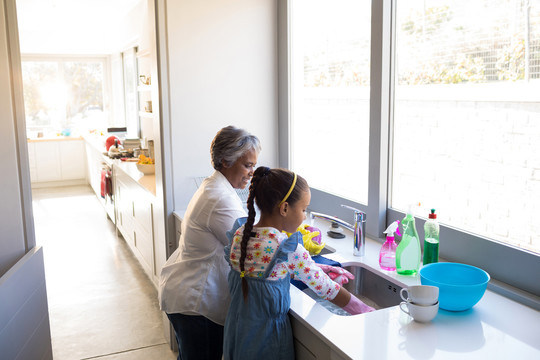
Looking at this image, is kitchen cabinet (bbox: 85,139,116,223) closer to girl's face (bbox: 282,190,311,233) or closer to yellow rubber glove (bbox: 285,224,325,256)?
yellow rubber glove (bbox: 285,224,325,256)

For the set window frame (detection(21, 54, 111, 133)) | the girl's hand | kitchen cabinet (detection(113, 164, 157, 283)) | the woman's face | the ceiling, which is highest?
the ceiling

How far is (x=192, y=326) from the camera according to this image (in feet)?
6.66

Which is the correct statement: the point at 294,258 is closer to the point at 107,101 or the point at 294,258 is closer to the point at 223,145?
the point at 223,145

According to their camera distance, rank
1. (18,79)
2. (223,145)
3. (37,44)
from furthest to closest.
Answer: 1. (37,44)
2. (18,79)
3. (223,145)

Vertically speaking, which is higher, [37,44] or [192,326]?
[37,44]

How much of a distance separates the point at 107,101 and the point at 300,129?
7.03 m

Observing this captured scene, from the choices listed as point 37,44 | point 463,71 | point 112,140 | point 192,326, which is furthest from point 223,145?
point 37,44

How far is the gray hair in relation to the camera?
198 cm

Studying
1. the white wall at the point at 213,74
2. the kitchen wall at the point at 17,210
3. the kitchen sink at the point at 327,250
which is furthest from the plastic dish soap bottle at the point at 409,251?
the kitchen wall at the point at 17,210

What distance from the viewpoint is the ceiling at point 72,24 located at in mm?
5968

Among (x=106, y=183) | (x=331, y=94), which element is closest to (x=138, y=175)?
(x=106, y=183)

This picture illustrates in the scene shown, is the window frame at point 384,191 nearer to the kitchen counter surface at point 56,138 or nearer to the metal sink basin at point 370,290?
the metal sink basin at point 370,290

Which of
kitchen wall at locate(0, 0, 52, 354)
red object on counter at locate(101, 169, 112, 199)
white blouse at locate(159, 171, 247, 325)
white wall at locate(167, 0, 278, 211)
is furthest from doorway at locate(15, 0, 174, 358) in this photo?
white blouse at locate(159, 171, 247, 325)

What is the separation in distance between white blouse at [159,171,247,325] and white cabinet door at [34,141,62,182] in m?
7.43
